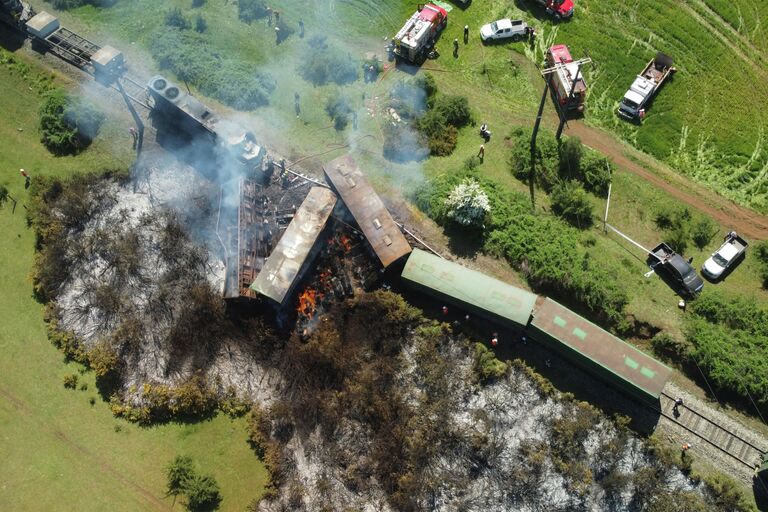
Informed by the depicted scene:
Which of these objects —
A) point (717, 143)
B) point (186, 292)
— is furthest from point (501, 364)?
point (717, 143)

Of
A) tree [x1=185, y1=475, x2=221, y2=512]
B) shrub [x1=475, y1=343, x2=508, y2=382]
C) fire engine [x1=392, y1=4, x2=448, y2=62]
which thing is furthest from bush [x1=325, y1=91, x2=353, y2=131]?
tree [x1=185, y1=475, x2=221, y2=512]

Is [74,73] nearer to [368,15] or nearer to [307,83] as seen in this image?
[307,83]

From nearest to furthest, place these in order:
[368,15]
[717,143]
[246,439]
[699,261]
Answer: [246,439] < [699,261] < [717,143] < [368,15]

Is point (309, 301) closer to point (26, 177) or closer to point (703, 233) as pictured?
point (26, 177)

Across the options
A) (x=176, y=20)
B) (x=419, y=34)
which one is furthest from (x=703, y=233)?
(x=176, y=20)

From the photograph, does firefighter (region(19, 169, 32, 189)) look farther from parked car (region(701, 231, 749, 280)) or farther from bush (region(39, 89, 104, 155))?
parked car (region(701, 231, 749, 280))

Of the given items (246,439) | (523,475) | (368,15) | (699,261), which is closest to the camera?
(523,475)
